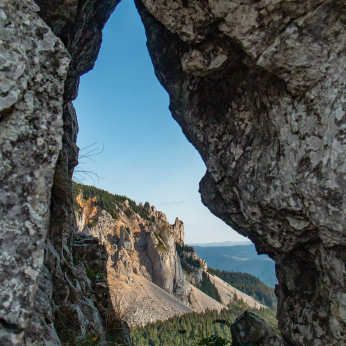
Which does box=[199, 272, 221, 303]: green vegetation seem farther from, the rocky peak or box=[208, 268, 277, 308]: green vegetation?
the rocky peak

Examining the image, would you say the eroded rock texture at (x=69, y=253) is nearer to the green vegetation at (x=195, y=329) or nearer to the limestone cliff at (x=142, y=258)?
the green vegetation at (x=195, y=329)

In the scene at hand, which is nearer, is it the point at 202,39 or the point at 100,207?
the point at 202,39

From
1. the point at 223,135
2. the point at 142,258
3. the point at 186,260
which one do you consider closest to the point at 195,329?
the point at 223,135

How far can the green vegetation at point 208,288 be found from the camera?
12675 centimetres

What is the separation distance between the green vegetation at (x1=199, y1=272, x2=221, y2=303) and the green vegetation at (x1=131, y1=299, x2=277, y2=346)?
323 inches

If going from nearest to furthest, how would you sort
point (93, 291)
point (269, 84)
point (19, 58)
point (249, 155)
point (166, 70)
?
1. point (19, 58)
2. point (269, 84)
3. point (249, 155)
4. point (166, 70)
5. point (93, 291)

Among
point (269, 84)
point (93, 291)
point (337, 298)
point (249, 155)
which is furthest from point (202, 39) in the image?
point (93, 291)

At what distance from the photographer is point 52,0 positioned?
6578 mm

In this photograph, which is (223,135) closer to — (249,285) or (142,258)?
(142,258)

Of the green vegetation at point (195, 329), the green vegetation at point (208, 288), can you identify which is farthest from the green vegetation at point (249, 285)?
the green vegetation at point (195, 329)

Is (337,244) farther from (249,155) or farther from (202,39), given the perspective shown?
(202,39)

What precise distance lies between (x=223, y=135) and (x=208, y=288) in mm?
137962

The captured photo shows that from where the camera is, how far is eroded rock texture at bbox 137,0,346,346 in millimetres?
5590

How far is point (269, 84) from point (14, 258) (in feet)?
22.1
